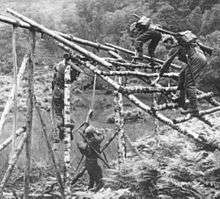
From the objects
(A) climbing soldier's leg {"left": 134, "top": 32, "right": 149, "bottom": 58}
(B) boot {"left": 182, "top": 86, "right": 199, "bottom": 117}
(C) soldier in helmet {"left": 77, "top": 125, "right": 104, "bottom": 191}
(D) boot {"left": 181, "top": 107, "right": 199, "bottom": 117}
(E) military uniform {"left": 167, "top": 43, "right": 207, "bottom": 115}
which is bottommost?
(C) soldier in helmet {"left": 77, "top": 125, "right": 104, "bottom": 191}

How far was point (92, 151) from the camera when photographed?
883cm

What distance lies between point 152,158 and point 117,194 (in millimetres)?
1256

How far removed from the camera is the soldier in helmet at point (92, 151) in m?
8.64

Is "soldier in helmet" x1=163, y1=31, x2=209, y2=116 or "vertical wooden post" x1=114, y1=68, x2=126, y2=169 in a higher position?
"soldier in helmet" x1=163, y1=31, x2=209, y2=116

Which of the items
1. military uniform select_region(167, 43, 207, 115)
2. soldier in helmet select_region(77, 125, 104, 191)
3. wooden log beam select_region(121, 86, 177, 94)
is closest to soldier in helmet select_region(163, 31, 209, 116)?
military uniform select_region(167, 43, 207, 115)

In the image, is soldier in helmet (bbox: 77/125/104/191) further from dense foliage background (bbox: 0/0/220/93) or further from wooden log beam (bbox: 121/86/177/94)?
dense foliage background (bbox: 0/0/220/93)

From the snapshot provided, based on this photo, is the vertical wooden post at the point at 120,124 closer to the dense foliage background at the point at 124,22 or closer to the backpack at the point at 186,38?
the backpack at the point at 186,38

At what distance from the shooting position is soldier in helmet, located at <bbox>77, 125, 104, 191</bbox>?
8.64 m

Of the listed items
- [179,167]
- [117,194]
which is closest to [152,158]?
[179,167]

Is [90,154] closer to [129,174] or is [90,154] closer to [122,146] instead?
[122,146]

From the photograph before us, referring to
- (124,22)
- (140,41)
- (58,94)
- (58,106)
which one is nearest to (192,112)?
(140,41)

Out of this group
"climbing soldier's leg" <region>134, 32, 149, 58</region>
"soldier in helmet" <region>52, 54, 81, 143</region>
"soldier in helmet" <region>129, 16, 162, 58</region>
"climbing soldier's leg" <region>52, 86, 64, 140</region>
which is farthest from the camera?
"climbing soldier's leg" <region>52, 86, 64, 140</region>

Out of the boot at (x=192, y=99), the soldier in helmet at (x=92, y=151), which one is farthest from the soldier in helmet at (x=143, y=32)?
the soldier in helmet at (x=92, y=151)

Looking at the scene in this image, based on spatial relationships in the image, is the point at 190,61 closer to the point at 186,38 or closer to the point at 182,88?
the point at 186,38
